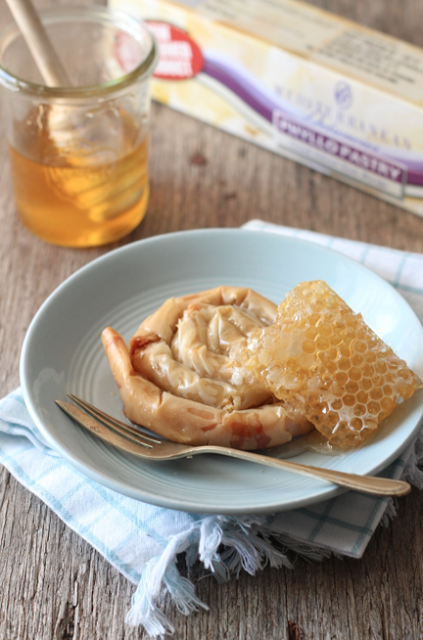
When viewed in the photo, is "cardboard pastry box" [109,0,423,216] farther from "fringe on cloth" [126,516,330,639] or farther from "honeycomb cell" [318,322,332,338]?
"fringe on cloth" [126,516,330,639]

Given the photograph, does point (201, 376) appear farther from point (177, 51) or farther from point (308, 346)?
point (177, 51)

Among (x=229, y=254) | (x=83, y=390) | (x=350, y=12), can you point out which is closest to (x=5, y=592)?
(x=83, y=390)

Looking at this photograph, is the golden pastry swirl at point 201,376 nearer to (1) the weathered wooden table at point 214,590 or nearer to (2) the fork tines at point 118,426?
(2) the fork tines at point 118,426

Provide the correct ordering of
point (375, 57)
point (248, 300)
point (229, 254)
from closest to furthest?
point (248, 300) < point (229, 254) < point (375, 57)

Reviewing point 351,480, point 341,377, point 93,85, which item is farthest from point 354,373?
point 93,85

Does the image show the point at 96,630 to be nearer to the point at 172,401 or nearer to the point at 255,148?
the point at 172,401

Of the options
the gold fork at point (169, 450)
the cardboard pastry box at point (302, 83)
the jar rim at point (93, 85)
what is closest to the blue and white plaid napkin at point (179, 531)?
the gold fork at point (169, 450)
